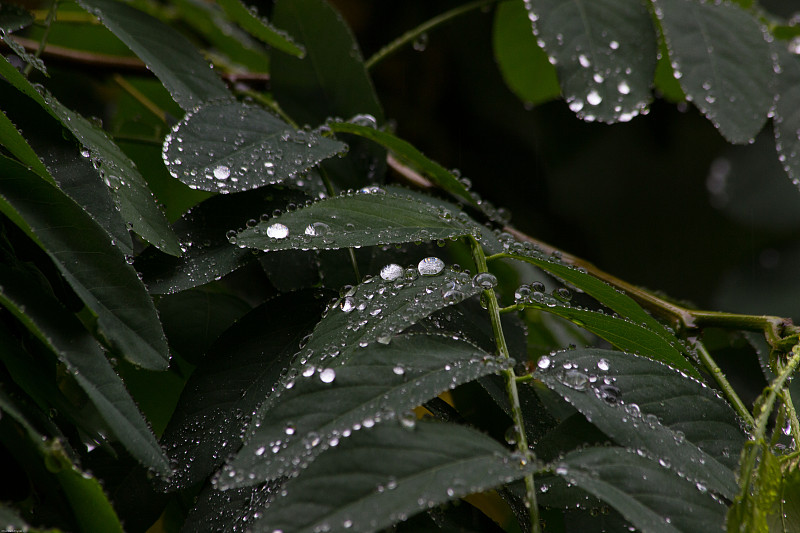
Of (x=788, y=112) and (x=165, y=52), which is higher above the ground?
(x=165, y=52)

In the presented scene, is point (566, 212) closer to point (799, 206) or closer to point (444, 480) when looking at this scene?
point (799, 206)

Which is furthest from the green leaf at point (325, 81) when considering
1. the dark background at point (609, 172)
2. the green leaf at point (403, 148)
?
the dark background at point (609, 172)

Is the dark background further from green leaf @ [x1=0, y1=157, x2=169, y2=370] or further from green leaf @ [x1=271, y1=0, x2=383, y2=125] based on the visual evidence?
green leaf @ [x1=0, y1=157, x2=169, y2=370]

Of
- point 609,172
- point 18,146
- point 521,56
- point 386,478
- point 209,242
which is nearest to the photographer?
point 386,478

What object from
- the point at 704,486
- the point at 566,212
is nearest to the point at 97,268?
the point at 704,486

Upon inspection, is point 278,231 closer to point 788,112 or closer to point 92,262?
point 92,262

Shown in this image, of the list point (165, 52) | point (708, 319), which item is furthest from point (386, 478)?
point (165, 52)

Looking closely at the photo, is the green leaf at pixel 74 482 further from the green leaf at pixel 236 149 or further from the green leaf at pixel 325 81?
the green leaf at pixel 325 81
